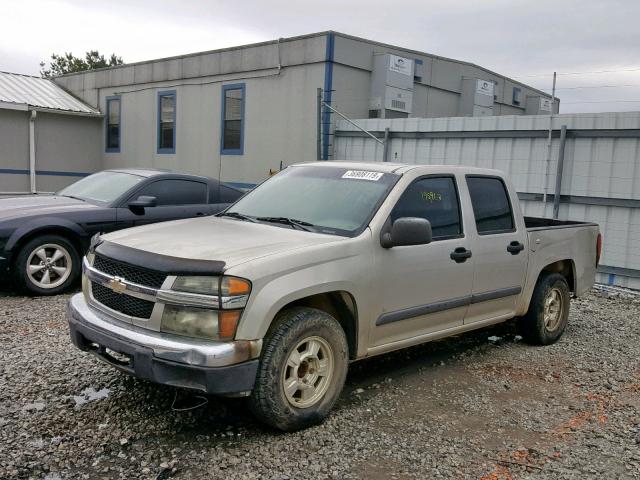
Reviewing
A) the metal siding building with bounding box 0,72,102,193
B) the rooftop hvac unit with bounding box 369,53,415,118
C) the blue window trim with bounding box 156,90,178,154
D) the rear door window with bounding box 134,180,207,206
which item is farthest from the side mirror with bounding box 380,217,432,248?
the metal siding building with bounding box 0,72,102,193

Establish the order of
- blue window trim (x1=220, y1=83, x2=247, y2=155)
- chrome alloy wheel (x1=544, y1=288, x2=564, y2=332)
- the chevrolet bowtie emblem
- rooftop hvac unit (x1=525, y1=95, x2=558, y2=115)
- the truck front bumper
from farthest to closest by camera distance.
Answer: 1. rooftop hvac unit (x1=525, y1=95, x2=558, y2=115)
2. blue window trim (x1=220, y1=83, x2=247, y2=155)
3. chrome alloy wheel (x1=544, y1=288, x2=564, y2=332)
4. the chevrolet bowtie emblem
5. the truck front bumper

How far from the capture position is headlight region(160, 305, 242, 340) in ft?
A: 11.3

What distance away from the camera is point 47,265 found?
7184mm

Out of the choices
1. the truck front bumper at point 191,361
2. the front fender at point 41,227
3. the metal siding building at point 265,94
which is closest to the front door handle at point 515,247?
the truck front bumper at point 191,361

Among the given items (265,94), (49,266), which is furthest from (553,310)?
(265,94)

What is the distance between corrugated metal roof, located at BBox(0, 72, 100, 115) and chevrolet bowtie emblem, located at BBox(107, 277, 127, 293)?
1578 cm

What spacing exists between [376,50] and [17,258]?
957 centimetres

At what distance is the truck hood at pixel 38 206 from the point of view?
23.3 feet

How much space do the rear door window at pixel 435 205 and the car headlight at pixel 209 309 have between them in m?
1.50

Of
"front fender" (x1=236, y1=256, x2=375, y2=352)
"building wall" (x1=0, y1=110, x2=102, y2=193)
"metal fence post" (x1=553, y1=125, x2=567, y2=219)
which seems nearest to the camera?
"front fender" (x1=236, y1=256, x2=375, y2=352)

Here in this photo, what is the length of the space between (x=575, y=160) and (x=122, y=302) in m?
7.87

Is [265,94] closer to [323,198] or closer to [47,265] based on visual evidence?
[47,265]

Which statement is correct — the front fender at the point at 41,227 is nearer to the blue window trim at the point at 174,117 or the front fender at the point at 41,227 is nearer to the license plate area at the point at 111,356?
the license plate area at the point at 111,356

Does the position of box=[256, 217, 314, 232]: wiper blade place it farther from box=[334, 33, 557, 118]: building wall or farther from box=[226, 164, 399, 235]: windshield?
box=[334, 33, 557, 118]: building wall
